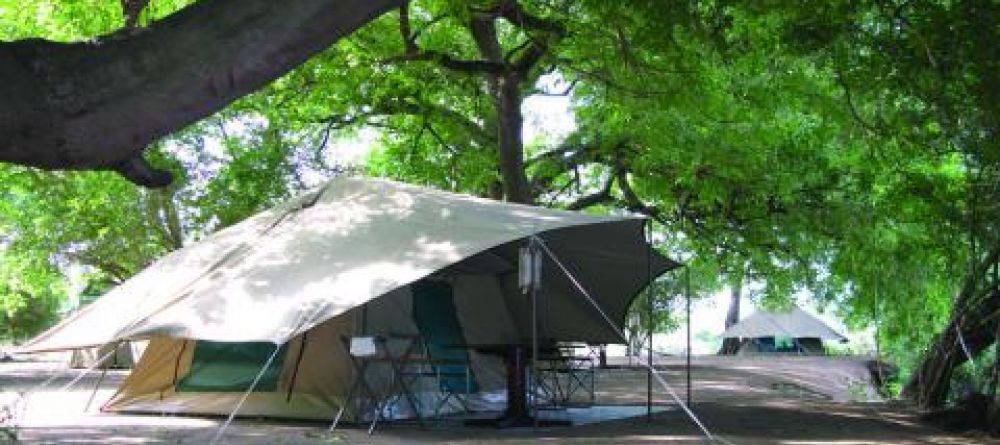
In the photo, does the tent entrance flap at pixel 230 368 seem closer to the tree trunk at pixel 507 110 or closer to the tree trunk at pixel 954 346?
the tree trunk at pixel 507 110

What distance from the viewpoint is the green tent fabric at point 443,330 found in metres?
10.3

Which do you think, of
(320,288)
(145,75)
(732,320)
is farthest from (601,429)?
(732,320)

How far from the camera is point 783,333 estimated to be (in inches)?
1353

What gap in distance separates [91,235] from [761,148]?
1530cm

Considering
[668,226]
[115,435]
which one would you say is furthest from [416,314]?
[668,226]

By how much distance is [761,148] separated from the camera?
47.9ft

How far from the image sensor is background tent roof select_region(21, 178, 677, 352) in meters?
8.07

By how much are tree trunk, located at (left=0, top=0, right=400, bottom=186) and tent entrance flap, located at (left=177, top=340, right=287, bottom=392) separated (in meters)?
5.37

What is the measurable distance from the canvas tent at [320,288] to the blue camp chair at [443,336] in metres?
0.16

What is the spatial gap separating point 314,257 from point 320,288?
0.68 meters

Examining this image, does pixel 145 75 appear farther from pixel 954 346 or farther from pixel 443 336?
pixel 954 346

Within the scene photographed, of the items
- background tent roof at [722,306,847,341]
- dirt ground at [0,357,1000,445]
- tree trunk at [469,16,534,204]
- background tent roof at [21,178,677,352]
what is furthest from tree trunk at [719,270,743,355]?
background tent roof at [21,178,677,352]

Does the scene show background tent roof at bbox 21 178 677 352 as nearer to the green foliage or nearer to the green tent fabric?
the green tent fabric

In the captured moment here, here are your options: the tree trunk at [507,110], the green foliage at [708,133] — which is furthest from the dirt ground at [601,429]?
the tree trunk at [507,110]
